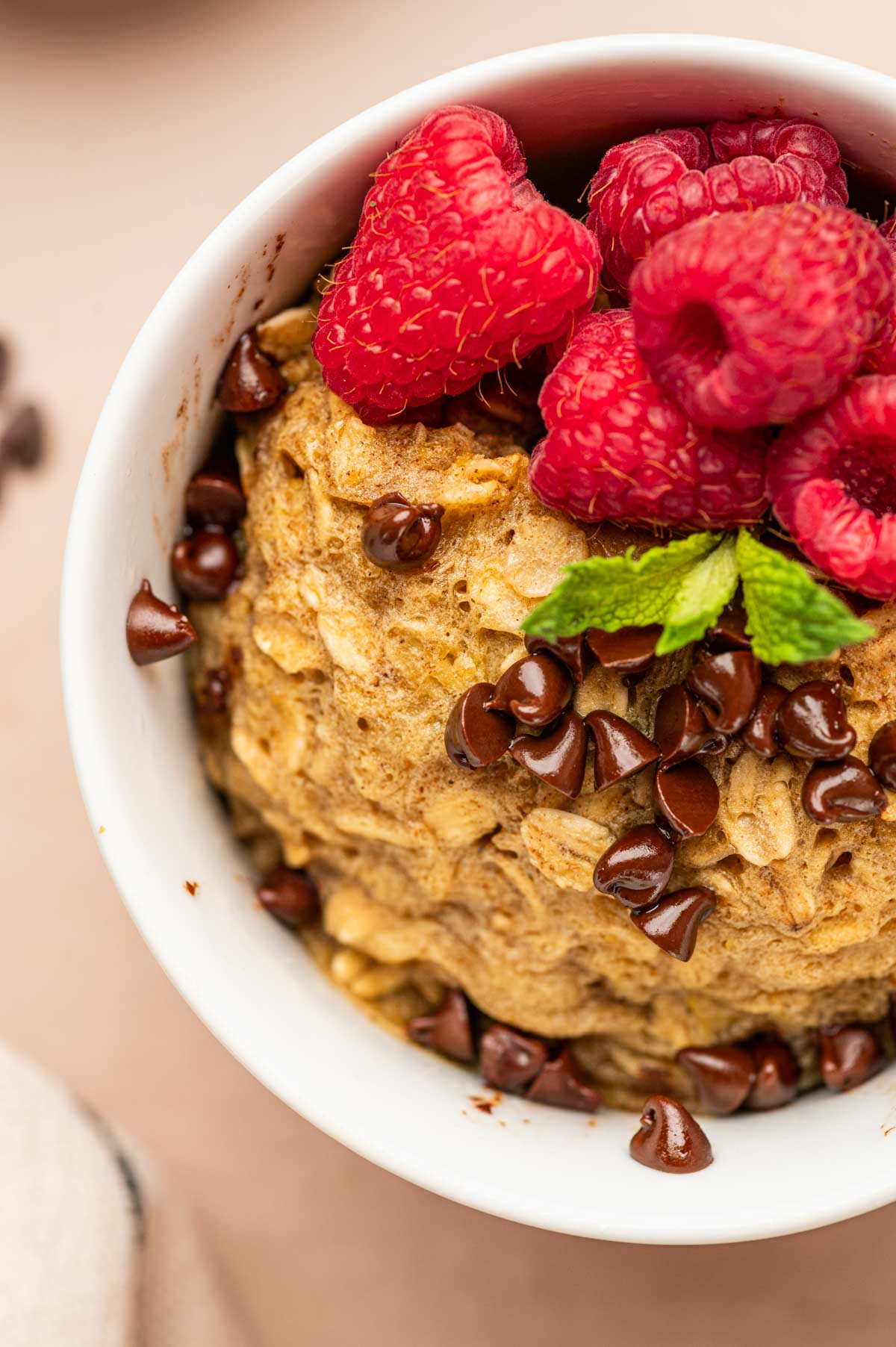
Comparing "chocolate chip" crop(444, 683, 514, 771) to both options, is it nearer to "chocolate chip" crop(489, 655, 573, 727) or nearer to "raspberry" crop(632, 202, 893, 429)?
"chocolate chip" crop(489, 655, 573, 727)

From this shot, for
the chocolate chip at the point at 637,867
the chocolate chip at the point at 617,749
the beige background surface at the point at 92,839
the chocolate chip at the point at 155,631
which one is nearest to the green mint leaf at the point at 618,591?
the chocolate chip at the point at 617,749

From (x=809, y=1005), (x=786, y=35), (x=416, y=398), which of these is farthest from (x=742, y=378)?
(x=786, y=35)

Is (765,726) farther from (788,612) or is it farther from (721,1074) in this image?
(721,1074)

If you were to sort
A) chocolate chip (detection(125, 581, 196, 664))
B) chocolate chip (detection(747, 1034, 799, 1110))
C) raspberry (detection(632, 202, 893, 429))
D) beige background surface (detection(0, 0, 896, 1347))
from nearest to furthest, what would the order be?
raspberry (detection(632, 202, 893, 429)) → chocolate chip (detection(125, 581, 196, 664)) → chocolate chip (detection(747, 1034, 799, 1110)) → beige background surface (detection(0, 0, 896, 1347))

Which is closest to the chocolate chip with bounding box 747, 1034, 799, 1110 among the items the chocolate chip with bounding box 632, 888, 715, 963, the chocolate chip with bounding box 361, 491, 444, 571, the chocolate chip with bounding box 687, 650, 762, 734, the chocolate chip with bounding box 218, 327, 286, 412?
the chocolate chip with bounding box 632, 888, 715, 963

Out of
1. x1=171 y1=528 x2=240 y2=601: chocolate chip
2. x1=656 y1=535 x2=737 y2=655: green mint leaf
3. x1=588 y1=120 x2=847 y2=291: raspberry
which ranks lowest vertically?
x1=171 y1=528 x2=240 y2=601: chocolate chip

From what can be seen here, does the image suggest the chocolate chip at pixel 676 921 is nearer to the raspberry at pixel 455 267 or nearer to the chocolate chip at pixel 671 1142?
the chocolate chip at pixel 671 1142

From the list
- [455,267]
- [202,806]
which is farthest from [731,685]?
[202,806]
